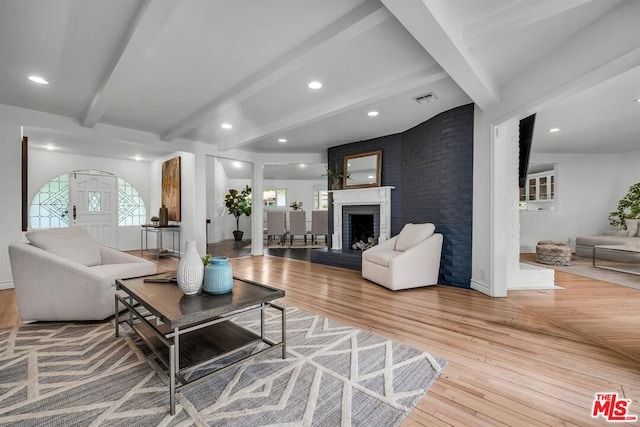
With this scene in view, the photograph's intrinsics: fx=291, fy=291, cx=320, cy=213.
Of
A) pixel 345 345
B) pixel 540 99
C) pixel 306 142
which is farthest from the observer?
pixel 306 142

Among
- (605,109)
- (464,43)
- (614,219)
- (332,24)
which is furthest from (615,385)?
(614,219)

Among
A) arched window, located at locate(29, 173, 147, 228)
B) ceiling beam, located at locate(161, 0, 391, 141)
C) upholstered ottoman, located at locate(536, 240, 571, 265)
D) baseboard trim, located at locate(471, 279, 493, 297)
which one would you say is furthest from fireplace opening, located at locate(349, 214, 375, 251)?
arched window, located at locate(29, 173, 147, 228)

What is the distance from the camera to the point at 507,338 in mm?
2287

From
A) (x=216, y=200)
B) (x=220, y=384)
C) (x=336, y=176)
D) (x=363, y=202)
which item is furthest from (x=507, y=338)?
(x=216, y=200)

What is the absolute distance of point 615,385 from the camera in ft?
5.51

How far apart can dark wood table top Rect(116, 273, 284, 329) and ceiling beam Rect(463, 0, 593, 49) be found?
2.34 m

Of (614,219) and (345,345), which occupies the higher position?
(614,219)

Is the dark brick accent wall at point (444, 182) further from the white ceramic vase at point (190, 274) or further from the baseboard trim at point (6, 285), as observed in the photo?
the baseboard trim at point (6, 285)

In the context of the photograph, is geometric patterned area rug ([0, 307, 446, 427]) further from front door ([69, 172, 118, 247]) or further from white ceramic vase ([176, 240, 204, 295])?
front door ([69, 172, 118, 247])

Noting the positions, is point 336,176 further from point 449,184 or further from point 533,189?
point 533,189

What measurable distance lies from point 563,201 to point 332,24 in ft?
24.8

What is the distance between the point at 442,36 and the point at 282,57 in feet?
4.42

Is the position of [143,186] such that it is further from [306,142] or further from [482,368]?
[482,368]

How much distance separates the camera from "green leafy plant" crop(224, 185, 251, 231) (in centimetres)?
986
